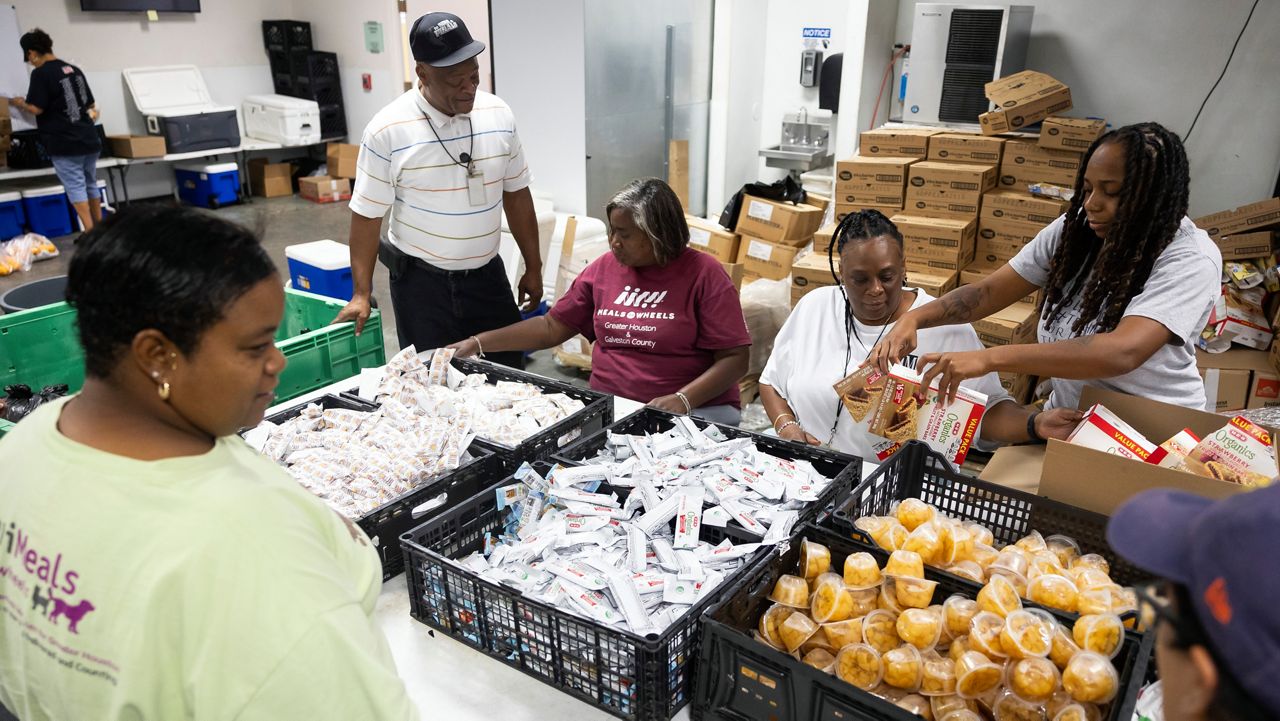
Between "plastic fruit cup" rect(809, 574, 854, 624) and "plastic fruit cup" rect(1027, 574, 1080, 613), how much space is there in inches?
12.3

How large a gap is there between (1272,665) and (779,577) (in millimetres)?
1013

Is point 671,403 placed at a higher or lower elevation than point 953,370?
lower

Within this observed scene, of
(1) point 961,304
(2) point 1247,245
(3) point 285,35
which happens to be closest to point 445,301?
(1) point 961,304

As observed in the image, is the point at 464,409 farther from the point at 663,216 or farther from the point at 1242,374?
the point at 1242,374

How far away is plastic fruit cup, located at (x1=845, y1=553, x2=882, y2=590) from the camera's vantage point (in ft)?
4.75

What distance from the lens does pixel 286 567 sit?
33.9 inches

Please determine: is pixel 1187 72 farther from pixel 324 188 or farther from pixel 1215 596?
pixel 324 188

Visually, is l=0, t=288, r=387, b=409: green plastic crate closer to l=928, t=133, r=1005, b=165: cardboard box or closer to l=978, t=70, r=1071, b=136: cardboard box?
l=928, t=133, r=1005, b=165: cardboard box

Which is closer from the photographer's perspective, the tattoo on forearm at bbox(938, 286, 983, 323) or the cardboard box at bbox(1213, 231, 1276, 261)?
the tattoo on forearm at bbox(938, 286, 983, 323)

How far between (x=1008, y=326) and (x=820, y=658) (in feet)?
9.74

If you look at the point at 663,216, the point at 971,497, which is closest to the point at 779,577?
the point at 971,497

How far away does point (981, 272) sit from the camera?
14.1 feet

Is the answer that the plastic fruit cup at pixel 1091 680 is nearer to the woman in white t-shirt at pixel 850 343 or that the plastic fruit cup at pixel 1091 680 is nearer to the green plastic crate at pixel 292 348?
the woman in white t-shirt at pixel 850 343

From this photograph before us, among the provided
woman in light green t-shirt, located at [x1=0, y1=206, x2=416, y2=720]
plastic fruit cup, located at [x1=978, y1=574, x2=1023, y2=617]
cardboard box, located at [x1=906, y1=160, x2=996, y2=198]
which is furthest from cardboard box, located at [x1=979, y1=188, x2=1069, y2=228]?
woman in light green t-shirt, located at [x1=0, y1=206, x2=416, y2=720]
